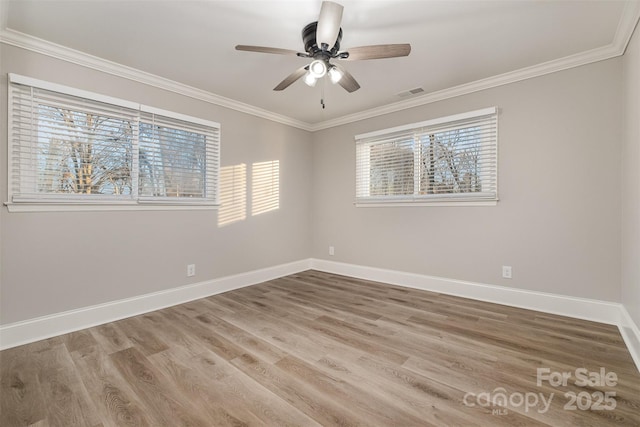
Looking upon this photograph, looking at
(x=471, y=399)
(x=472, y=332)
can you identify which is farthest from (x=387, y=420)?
(x=472, y=332)

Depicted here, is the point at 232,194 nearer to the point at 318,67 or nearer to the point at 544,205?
the point at 318,67

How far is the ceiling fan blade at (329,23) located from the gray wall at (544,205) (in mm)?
2169

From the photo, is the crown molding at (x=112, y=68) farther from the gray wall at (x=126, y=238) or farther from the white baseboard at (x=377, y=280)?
the white baseboard at (x=377, y=280)

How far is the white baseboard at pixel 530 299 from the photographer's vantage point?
2219 mm

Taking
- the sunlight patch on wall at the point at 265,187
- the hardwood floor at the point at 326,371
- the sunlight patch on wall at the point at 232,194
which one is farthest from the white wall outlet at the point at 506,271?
the sunlight patch on wall at the point at 232,194

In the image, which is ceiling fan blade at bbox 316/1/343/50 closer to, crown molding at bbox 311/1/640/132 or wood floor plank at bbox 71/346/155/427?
crown molding at bbox 311/1/640/132

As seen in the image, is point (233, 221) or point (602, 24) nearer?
point (602, 24)

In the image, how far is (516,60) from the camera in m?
2.66

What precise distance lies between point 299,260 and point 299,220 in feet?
2.22

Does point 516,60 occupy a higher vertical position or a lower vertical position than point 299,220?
higher

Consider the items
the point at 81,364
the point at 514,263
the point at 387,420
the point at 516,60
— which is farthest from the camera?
the point at 514,263

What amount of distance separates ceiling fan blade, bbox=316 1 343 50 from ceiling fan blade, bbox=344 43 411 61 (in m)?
0.18

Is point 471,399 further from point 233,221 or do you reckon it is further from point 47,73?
point 47,73

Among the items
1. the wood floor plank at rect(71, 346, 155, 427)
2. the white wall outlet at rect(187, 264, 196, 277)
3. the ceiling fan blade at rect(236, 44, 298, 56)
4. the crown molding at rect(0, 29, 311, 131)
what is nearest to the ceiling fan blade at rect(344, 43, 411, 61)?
the ceiling fan blade at rect(236, 44, 298, 56)
